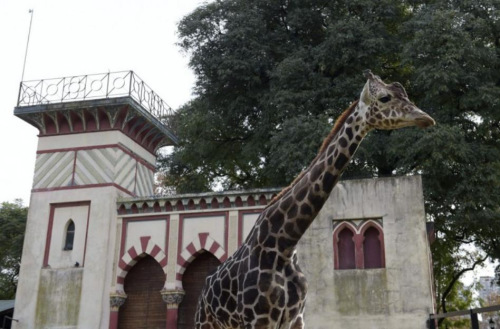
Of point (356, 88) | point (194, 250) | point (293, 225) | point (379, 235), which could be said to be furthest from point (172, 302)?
point (356, 88)

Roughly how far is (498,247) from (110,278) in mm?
16602

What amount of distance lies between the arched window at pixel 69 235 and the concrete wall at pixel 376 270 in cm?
869

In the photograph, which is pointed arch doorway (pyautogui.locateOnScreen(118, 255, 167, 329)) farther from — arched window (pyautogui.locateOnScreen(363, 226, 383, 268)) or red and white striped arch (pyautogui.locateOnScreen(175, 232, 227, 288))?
arched window (pyautogui.locateOnScreen(363, 226, 383, 268))

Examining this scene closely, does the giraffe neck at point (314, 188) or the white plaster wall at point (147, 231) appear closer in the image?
the giraffe neck at point (314, 188)

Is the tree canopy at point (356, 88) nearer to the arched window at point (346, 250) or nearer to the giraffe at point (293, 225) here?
the arched window at point (346, 250)

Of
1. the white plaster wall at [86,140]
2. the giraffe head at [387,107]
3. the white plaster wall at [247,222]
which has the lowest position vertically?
the giraffe head at [387,107]

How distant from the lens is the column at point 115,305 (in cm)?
2161

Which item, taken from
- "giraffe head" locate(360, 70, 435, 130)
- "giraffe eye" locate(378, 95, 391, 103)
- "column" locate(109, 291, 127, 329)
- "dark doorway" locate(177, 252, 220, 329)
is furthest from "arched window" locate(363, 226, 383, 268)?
"giraffe eye" locate(378, 95, 391, 103)

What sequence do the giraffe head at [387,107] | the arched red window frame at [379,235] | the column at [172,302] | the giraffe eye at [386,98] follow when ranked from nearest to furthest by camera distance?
1. the giraffe head at [387,107]
2. the giraffe eye at [386,98]
3. the arched red window frame at [379,235]
4. the column at [172,302]

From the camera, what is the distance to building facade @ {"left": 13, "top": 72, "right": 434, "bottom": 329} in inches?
749

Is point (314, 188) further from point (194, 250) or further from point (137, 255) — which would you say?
point (137, 255)

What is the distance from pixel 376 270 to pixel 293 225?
9.57m

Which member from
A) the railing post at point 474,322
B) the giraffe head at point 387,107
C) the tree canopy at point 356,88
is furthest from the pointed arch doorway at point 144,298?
the giraffe head at point 387,107

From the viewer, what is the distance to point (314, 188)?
1030 centimetres
